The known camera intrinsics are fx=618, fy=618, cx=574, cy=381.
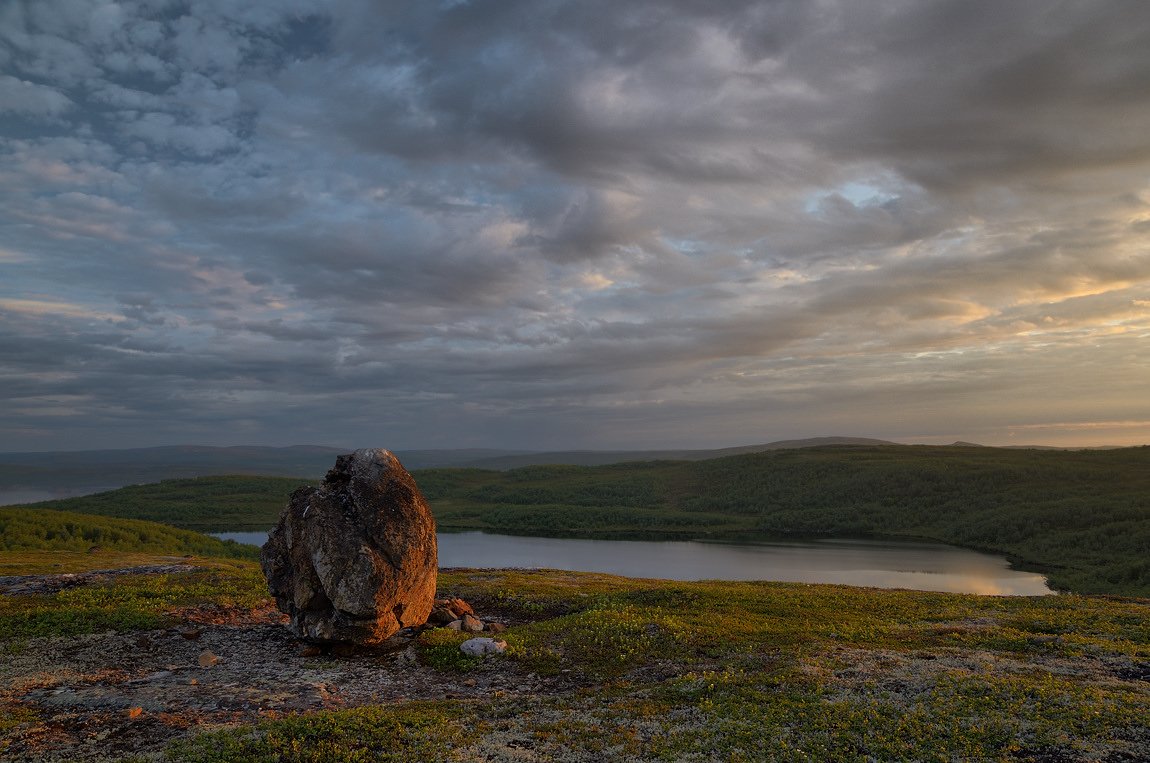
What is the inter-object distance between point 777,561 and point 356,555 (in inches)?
2655

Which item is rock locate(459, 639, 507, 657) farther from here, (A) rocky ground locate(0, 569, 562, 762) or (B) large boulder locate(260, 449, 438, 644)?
(B) large boulder locate(260, 449, 438, 644)

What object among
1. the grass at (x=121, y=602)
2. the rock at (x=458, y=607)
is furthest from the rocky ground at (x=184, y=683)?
the rock at (x=458, y=607)

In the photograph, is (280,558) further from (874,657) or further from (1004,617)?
(1004,617)

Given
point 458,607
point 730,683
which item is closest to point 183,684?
point 458,607

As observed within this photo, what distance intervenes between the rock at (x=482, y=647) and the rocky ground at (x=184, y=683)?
80 cm

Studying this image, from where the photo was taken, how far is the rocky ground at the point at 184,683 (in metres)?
14.9

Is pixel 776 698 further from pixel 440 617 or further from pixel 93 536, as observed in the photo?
pixel 93 536

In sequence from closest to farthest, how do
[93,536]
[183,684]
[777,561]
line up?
[183,684]
[93,536]
[777,561]

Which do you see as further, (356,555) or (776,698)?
(356,555)

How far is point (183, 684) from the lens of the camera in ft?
62.2

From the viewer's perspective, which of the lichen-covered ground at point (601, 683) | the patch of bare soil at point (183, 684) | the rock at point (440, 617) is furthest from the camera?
the rock at point (440, 617)

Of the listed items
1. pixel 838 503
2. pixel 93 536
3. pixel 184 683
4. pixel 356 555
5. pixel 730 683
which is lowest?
pixel 838 503

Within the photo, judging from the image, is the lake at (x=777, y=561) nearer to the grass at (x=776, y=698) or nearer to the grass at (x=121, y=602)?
the grass at (x=776, y=698)

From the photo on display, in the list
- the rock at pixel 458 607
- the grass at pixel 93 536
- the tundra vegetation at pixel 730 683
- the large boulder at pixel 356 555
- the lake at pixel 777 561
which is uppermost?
the large boulder at pixel 356 555
